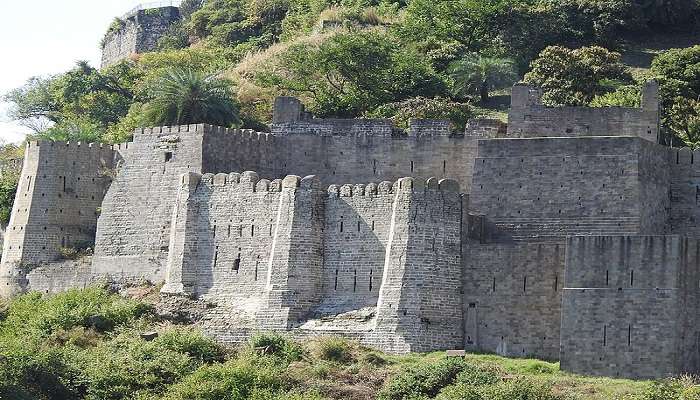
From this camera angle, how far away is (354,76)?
218ft

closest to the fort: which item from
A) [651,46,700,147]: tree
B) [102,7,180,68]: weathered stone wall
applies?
[651,46,700,147]: tree

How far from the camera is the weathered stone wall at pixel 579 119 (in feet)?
185

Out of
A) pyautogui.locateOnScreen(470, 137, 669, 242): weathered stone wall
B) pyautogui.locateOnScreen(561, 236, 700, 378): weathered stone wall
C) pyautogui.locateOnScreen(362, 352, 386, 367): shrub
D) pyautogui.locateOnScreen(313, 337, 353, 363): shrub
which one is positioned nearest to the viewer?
Answer: pyautogui.locateOnScreen(561, 236, 700, 378): weathered stone wall

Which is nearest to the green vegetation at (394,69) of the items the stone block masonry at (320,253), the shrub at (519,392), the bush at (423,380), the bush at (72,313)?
the stone block masonry at (320,253)

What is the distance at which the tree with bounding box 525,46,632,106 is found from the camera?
2496 inches

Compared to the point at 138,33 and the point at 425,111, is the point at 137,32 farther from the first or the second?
the point at 425,111

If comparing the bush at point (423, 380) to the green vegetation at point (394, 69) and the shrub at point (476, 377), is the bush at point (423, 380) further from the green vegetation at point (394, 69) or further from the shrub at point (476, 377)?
the green vegetation at point (394, 69)

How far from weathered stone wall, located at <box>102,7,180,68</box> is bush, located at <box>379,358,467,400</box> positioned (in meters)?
45.2

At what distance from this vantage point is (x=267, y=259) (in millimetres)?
53312

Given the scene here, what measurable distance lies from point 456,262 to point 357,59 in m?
17.2

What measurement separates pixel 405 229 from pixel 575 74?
51.1 ft

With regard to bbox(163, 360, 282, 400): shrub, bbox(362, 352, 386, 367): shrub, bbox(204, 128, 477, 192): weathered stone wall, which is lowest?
bbox(163, 360, 282, 400): shrub

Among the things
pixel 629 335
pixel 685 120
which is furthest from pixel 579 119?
pixel 629 335

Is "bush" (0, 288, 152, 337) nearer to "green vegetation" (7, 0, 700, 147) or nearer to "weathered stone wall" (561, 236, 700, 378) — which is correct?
"green vegetation" (7, 0, 700, 147)
